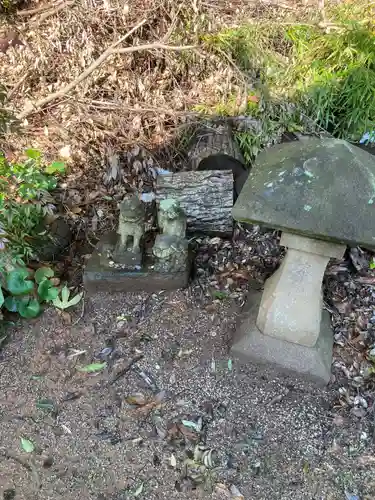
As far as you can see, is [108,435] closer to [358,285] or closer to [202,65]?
[358,285]

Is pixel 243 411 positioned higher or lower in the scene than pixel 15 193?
lower

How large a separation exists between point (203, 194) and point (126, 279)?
75 cm

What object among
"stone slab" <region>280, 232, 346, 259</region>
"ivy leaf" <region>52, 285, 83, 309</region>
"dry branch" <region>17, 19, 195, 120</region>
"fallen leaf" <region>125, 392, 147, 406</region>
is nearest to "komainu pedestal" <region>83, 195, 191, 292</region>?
"ivy leaf" <region>52, 285, 83, 309</region>

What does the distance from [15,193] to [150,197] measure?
0.89 meters

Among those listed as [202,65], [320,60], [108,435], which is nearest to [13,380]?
[108,435]

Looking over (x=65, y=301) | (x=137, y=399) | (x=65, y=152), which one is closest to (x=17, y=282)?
(x=65, y=301)

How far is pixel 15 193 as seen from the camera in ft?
8.43

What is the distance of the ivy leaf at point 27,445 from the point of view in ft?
6.28

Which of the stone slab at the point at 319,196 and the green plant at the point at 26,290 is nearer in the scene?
the stone slab at the point at 319,196

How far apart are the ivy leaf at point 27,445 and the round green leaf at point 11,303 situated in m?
0.69

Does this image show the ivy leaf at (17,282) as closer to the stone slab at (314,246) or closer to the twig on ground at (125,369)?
the twig on ground at (125,369)

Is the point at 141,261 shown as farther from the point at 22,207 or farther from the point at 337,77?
the point at 337,77

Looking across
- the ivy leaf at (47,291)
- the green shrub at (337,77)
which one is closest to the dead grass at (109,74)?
the green shrub at (337,77)

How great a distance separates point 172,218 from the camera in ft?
A: 7.82
